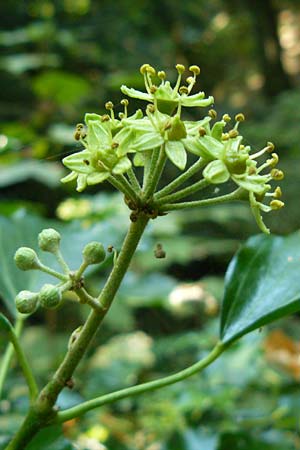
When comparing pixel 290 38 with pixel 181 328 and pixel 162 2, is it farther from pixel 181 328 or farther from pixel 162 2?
pixel 181 328

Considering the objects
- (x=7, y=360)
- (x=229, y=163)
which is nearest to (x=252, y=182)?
(x=229, y=163)

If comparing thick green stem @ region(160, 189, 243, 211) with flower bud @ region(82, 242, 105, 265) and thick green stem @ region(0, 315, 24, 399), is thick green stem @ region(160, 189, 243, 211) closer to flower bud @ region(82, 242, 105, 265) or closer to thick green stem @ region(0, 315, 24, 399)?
flower bud @ region(82, 242, 105, 265)

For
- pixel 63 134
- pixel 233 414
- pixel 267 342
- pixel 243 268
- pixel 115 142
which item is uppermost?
pixel 115 142

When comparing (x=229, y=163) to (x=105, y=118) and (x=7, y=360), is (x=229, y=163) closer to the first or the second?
(x=105, y=118)

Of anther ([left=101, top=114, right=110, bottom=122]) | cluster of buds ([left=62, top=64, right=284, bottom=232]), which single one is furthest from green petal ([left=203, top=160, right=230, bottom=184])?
anther ([left=101, top=114, right=110, bottom=122])

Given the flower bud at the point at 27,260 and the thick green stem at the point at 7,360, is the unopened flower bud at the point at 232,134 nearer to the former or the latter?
the flower bud at the point at 27,260

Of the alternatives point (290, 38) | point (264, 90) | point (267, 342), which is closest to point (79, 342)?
point (267, 342)

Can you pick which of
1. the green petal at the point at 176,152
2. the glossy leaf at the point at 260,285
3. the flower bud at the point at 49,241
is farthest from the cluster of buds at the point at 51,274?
the glossy leaf at the point at 260,285
